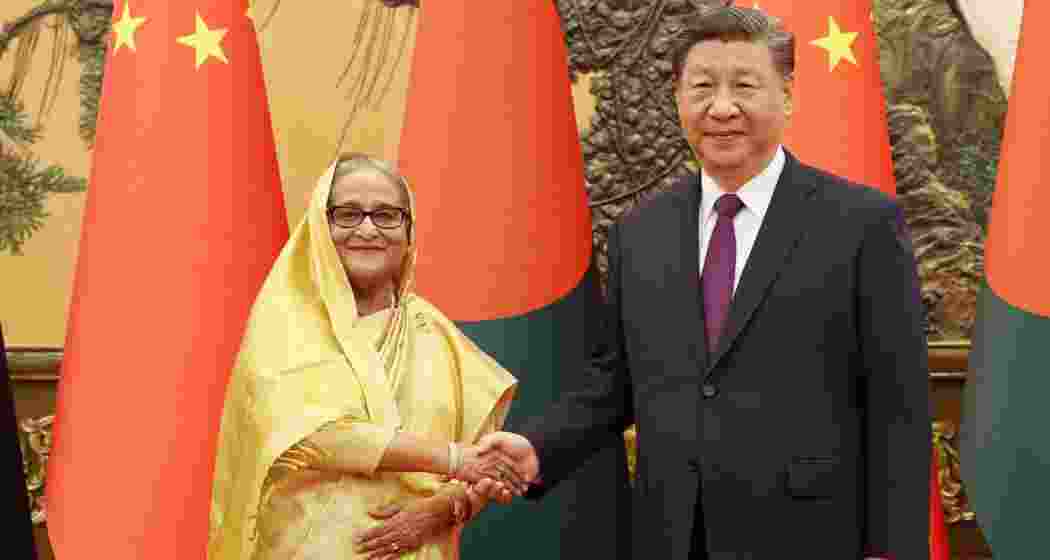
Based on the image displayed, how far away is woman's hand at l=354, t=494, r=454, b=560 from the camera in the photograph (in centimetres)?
269

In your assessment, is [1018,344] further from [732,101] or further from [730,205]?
[732,101]

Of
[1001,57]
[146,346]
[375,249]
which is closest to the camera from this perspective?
[375,249]

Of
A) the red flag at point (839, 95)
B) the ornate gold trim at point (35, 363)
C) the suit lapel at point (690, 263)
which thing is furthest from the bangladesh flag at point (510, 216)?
the ornate gold trim at point (35, 363)

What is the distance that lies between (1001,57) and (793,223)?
2087 millimetres

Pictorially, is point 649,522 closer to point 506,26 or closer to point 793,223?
point 793,223

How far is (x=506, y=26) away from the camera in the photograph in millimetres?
3752

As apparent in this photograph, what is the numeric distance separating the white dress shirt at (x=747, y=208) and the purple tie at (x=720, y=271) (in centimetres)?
1

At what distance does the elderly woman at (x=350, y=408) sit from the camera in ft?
8.70

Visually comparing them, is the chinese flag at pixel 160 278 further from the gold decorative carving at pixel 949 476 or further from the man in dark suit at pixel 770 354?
the gold decorative carving at pixel 949 476

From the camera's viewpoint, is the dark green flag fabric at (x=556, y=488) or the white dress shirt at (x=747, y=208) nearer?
the white dress shirt at (x=747, y=208)

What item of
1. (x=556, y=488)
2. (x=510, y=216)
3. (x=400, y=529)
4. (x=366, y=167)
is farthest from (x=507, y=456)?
(x=510, y=216)

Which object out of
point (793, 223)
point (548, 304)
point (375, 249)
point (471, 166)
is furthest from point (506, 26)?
point (793, 223)

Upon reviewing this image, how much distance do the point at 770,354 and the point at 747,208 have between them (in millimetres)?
286

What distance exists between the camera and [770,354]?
2.51 metres
